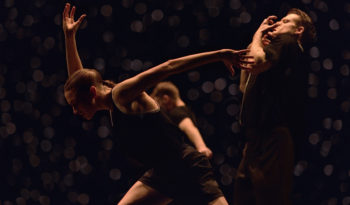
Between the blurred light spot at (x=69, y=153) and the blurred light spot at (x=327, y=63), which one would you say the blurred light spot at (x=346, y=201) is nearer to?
the blurred light spot at (x=327, y=63)

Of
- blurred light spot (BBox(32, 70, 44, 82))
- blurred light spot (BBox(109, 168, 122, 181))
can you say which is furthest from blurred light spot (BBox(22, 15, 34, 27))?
blurred light spot (BBox(109, 168, 122, 181))

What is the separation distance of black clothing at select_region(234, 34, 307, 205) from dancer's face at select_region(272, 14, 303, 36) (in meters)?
0.04

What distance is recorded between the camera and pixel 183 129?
9.47 feet

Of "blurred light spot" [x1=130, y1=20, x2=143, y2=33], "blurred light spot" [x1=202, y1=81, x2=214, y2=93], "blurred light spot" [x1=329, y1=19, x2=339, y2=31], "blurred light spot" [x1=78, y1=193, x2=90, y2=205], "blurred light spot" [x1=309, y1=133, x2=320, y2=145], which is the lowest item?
"blurred light spot" [x1=78, y1=193, x2=90, y2=205]

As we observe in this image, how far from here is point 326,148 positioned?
3361 millimetres

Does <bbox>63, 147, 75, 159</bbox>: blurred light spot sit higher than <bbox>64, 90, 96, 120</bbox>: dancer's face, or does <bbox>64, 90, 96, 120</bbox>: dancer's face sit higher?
<bbox>64, 90, 96, 120</bbox>: dancer's face

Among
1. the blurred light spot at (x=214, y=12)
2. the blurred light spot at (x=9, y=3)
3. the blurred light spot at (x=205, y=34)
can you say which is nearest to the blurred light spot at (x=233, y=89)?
the blurred light spot at (x=205, y=34)

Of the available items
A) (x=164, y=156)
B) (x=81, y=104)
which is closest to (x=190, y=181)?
(x=164, y=156)

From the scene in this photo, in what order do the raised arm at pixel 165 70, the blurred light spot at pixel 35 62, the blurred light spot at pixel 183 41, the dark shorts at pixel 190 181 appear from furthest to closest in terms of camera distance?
the blurred light spot at pixel 35 62, the blurred light spot at pixel 183 41, the dark shorts at pixel 190 181, the raised arm at pixel 165 70

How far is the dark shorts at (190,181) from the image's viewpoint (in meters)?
2.06

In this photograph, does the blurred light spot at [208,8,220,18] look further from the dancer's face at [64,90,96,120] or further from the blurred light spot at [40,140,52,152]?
the dancer's face at [64,90,96,120]

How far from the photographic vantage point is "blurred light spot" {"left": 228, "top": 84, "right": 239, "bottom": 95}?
11.6 feet

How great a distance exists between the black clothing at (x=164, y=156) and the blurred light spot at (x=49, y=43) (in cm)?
173

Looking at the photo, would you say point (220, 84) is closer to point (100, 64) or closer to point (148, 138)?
point (100, 64)
